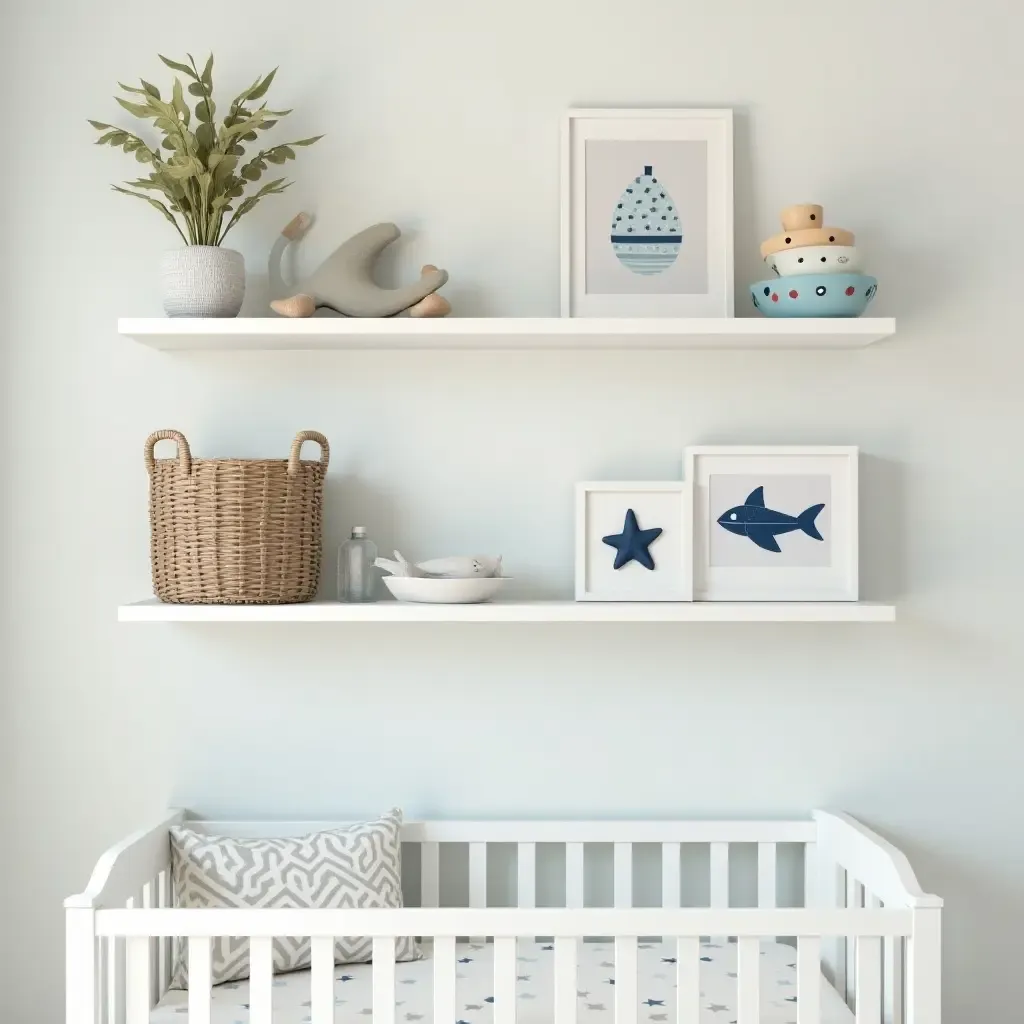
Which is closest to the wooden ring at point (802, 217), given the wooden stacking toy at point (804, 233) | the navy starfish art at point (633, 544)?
the wooden stacking toy at point (804, 233)

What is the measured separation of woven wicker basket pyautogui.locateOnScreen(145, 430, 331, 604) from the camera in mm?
1868

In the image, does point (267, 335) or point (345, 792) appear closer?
point (267, 335)

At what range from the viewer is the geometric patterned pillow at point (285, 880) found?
1.88 metres

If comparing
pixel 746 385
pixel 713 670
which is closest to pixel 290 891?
pixel 713 670

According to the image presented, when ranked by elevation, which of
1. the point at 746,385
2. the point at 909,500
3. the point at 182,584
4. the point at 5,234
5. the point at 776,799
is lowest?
the point at 776,799

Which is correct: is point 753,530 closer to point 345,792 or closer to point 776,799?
point 776,799

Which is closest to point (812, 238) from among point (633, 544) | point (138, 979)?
point (633, 544)

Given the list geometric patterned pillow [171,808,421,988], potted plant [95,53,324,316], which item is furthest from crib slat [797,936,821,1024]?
potted plant [95,53,324,316]

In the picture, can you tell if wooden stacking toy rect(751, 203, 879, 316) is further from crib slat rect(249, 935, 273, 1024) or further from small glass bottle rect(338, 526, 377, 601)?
crib slat rect(249, 935, 273, 1024)

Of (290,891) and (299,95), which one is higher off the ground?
(299,95)

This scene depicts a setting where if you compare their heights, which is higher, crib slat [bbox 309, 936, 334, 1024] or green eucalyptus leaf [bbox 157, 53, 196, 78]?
green eucalyptus leaf [bbox 157, 53, 196, 78]

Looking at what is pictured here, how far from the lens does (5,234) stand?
6.80 feet

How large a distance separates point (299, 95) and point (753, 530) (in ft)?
3.77

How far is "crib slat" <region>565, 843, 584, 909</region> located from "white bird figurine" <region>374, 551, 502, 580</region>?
0.54 m
